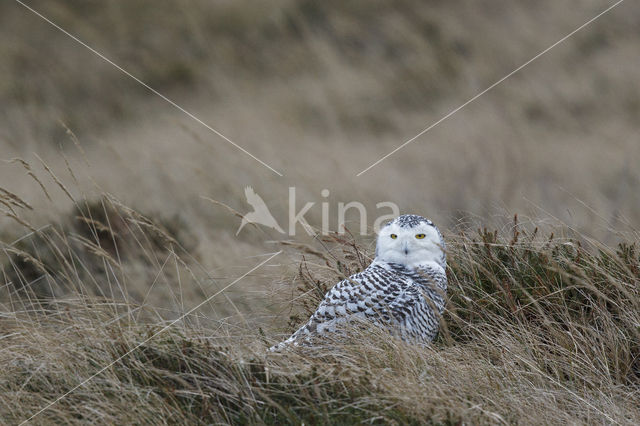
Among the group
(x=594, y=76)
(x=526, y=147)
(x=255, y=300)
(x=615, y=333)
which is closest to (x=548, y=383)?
(x=615, y=333)

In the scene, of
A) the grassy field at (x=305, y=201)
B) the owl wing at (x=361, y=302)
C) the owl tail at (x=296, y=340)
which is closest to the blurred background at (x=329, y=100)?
the grassy field at (x=305, y=201)

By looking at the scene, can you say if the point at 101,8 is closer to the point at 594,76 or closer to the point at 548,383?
the point at 594,76

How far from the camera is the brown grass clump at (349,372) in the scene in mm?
2707

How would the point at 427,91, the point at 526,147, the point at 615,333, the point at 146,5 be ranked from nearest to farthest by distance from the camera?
the point at 615,333
the point at 526,147
the point at 427,91
the point at 146,5

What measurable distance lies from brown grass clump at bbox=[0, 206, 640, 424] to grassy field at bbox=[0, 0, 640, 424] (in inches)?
0.6

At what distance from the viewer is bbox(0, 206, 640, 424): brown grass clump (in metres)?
2.71

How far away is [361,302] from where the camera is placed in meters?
3.40

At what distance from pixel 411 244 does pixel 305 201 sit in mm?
6507

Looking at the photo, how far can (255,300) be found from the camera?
4.39 m

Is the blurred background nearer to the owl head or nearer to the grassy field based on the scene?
the grassy field

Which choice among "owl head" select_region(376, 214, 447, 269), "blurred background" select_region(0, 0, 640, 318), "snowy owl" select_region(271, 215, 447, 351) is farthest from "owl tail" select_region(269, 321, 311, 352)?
"blurred background" select_region(0, 0, 640, 318)

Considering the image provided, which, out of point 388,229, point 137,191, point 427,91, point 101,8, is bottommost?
point 137,191

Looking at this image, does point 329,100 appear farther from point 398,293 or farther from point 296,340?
point 296,340

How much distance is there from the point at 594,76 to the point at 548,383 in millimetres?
13767
